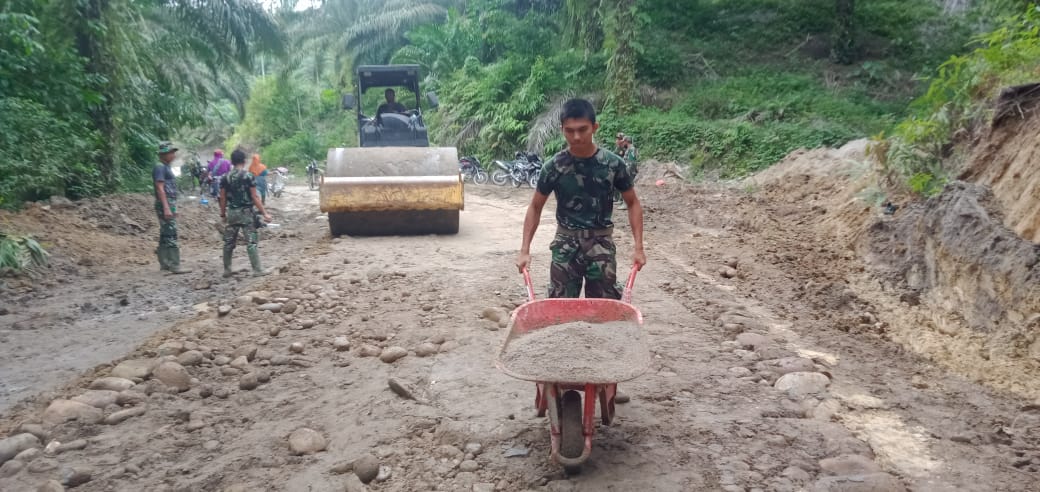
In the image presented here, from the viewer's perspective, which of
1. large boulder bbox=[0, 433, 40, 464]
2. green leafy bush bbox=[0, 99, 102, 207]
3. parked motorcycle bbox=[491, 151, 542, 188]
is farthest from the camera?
parked motorcycle bbox=[491, 151, 542, 188]

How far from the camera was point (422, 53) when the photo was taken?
2720cm

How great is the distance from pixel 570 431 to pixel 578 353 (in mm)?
354

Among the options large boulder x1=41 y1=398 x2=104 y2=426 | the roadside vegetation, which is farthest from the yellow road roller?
large boulder x1=41 y1=398 x2=104 y2=426

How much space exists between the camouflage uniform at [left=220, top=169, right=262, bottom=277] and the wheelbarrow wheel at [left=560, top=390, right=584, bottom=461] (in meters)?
5.65

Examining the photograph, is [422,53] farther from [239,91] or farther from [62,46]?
[62,46]

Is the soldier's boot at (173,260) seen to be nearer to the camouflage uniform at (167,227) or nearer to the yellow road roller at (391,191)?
the camouflage uniform at (167,227)

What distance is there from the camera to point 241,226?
25.5 ft

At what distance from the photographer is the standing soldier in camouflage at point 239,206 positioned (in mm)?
7586

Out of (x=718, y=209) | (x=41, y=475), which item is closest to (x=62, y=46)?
(x=41, y=475)

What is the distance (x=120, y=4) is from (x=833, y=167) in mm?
12357

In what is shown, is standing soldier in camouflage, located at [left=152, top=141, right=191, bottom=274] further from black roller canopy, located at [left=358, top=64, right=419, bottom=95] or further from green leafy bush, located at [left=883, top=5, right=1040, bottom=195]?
green leafy bush, located at [left=883, top=5, right=1040, bottom=195]

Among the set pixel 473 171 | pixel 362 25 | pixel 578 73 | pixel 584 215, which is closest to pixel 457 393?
pixel 584 215

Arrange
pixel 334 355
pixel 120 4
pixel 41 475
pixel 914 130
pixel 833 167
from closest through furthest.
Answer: pixel 41 475, pixel 334 355, pixel 914 130, pixel 833 167, pixel 120 4

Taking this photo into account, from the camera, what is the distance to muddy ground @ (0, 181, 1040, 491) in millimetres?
3223
